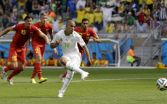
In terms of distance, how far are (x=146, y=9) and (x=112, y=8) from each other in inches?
90.6

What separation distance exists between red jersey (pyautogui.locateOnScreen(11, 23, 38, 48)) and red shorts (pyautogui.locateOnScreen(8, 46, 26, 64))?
15 centimetres

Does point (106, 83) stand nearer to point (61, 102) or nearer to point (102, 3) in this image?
point (61, 102)

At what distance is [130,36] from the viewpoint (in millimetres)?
42250

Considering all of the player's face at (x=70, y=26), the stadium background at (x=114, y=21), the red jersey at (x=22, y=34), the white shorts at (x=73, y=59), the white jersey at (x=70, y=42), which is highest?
the player's face at (x=70, y=26)

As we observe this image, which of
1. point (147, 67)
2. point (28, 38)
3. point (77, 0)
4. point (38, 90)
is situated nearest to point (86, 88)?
point (38, 90)

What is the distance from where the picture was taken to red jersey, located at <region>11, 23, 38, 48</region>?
81.6ft

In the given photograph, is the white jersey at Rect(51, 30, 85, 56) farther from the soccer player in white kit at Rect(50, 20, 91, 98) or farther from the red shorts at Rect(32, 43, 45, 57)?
the red shorts at Rect(32, 43, 45, 57)

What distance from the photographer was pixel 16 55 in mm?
25328

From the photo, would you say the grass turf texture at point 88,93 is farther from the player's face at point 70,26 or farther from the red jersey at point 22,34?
the player's face at point 70,26

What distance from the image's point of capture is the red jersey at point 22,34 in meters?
24.9

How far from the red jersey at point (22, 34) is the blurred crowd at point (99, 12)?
58.3ft

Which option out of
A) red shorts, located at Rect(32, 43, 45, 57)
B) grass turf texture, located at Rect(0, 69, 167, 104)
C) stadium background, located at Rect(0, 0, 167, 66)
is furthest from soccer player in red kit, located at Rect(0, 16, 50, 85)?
stadium background, located at Rect(0, 0, 167, 66)

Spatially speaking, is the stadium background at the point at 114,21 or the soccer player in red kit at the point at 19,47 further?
the stadium background at the point at 114,21

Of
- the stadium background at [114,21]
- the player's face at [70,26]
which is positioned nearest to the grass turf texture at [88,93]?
the player's face at [70,26]
